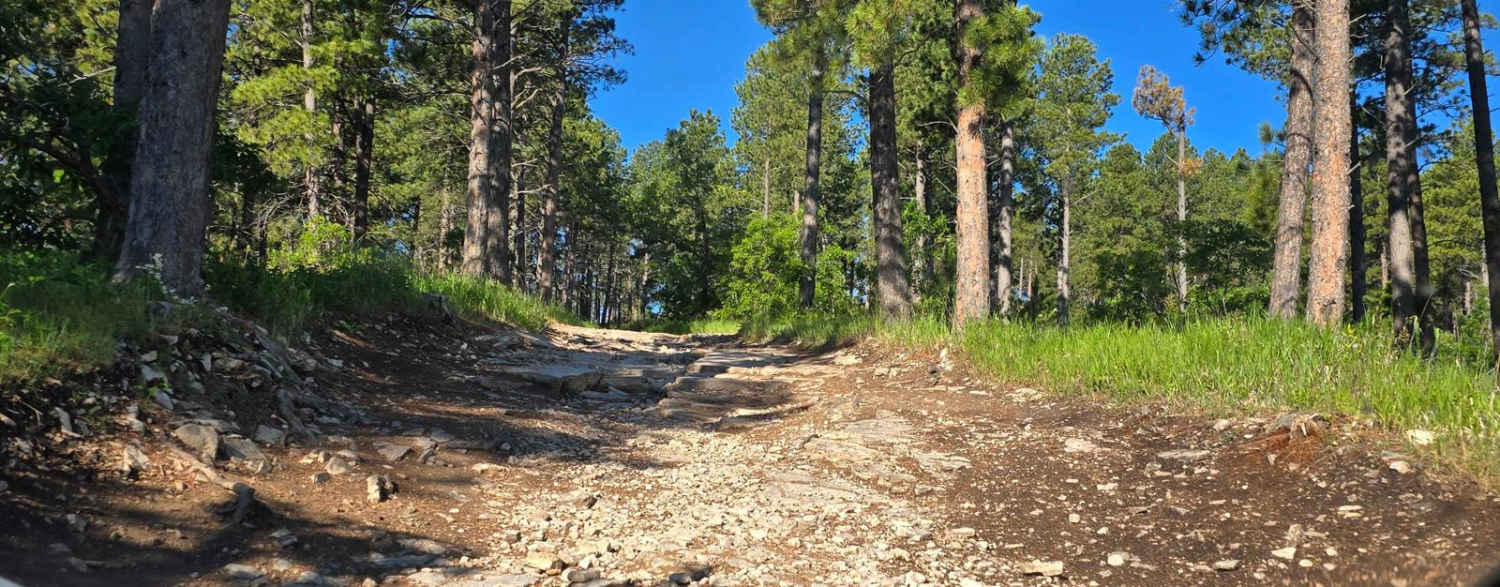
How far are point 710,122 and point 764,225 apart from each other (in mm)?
30525

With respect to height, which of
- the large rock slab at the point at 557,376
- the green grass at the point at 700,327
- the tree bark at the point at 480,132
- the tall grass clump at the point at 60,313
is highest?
the tree bark at the point at 480,132

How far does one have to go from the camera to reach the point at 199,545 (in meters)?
2.67

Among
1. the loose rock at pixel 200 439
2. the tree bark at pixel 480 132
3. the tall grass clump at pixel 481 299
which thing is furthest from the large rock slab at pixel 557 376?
the tree bark at pixel 480 132

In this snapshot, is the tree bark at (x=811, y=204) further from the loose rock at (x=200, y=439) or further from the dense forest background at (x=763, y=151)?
the loose rock at (x=200, y=439)

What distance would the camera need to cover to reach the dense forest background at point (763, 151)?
5523 mm

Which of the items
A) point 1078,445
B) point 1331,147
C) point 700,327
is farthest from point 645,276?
point 1078,445

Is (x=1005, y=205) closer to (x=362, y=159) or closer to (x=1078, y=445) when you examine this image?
(x=362, y=159)

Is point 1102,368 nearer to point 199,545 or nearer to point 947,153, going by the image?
point 199,545

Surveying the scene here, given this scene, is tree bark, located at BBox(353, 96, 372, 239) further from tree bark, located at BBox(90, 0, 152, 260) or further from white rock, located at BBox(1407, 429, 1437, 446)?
white rock, located at BBox(1407, 429, 1437, 446)

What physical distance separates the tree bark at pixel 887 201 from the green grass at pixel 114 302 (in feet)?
21.9

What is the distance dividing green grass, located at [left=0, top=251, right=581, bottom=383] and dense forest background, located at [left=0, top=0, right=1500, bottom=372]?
0.26 feet

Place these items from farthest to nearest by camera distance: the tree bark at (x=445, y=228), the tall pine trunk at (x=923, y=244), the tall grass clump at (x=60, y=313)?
the tree bark at (x=445, y=228) → the tall pine trunk at (x=923, y=244) → the tall grass clump at (x=60, y=313)

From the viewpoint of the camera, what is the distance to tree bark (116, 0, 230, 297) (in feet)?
16.5

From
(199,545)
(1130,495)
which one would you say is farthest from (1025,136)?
(199,545)
